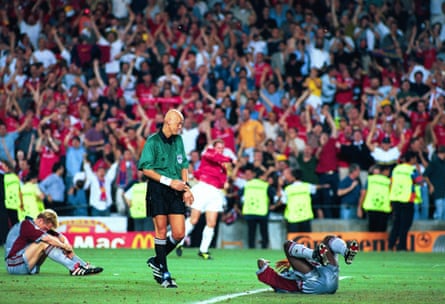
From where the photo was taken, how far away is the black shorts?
13.6 m

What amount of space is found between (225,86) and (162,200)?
15299 mm

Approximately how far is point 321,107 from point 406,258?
7308 mm

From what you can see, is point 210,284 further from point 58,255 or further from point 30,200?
point 30,200

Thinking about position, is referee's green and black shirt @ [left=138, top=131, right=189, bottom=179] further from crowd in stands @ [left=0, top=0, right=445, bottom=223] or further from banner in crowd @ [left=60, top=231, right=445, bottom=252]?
crowd in stands @ [left=0, top=0, right=445, bottom=223]

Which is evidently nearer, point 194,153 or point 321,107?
point 194,153

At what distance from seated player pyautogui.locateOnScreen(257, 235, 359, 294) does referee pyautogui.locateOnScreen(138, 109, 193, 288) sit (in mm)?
1586

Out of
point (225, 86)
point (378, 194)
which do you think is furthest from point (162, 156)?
point (225, 86)

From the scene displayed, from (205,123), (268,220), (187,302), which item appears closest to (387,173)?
(268,220)

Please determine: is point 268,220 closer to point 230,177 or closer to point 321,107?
point 230,177

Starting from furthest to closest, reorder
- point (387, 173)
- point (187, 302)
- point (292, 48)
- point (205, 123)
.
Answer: point (292, 48)
point (205, 123)
point (387, 173)
point (187, 302)

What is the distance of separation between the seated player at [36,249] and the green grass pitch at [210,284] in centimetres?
20

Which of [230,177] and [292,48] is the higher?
[292,48]

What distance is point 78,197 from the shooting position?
2670 centimetres

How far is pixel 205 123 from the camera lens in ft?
89.1
